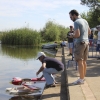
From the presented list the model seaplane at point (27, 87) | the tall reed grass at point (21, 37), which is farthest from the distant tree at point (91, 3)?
the model seaplane at point (27, 87)

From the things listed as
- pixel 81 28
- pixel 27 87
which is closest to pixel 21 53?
pixel 27 87

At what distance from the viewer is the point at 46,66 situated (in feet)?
27.1

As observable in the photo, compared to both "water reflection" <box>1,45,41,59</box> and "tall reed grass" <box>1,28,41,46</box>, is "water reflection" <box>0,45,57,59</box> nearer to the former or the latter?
"water reflection" <box>1,45,41,59</box>

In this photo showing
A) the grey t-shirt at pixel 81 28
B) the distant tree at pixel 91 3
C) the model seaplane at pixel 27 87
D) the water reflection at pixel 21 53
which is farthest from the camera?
the distant tree at pixel 91 3

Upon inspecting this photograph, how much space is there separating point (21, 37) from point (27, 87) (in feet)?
117

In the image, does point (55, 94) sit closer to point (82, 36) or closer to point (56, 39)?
point (82, 36)

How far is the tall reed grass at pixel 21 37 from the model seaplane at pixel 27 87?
33.8 meters

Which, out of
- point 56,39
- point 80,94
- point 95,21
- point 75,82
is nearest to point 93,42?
point 75,82

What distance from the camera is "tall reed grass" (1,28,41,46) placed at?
4369 centimetres

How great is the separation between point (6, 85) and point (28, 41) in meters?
34.0

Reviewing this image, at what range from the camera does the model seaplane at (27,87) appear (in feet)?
28.5

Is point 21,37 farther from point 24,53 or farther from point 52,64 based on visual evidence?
point 52,64

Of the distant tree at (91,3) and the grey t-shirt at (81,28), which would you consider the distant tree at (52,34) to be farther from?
the grey t-shirt at (81,28)

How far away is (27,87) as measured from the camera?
9.09 metres
